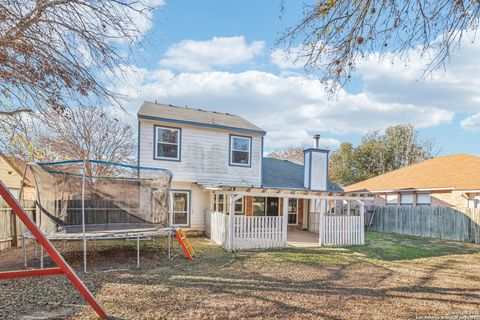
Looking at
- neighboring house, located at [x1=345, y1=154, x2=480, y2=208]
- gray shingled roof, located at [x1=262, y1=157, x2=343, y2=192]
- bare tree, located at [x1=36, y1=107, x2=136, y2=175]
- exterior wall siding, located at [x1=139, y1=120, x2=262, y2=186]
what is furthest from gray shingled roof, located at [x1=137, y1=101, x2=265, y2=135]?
neighboring house, located at [x1=345, y1=154, x2=480, y2=208]

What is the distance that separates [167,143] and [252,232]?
535 centimetres

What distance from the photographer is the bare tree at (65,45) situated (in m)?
4.21

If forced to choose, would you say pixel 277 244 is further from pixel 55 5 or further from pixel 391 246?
pixel 55 5

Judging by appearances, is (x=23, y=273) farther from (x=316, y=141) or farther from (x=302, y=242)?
(x=316, y=141)

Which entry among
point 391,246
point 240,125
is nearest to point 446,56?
point 391,246

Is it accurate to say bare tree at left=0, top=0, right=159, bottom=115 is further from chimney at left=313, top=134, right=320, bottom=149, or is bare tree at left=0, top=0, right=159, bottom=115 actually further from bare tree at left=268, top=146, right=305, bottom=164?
bare tree at left=268, top=146, right=305, bottom=164

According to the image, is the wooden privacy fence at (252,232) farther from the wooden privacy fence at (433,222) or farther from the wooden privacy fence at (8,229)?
the wooden privacy fence at (433,222)

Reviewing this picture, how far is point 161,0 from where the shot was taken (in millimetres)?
4492

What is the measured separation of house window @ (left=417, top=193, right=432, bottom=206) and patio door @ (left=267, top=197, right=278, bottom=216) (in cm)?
905

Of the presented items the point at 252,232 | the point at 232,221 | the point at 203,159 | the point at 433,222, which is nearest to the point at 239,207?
the point at 203,159

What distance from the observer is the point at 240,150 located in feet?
45.6

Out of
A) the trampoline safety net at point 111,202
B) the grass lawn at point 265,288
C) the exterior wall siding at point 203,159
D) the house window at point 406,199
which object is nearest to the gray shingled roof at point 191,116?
the exterior wall siding at point 203,159

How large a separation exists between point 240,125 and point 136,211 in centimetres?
670

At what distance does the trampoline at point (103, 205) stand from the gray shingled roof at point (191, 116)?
3.71m
